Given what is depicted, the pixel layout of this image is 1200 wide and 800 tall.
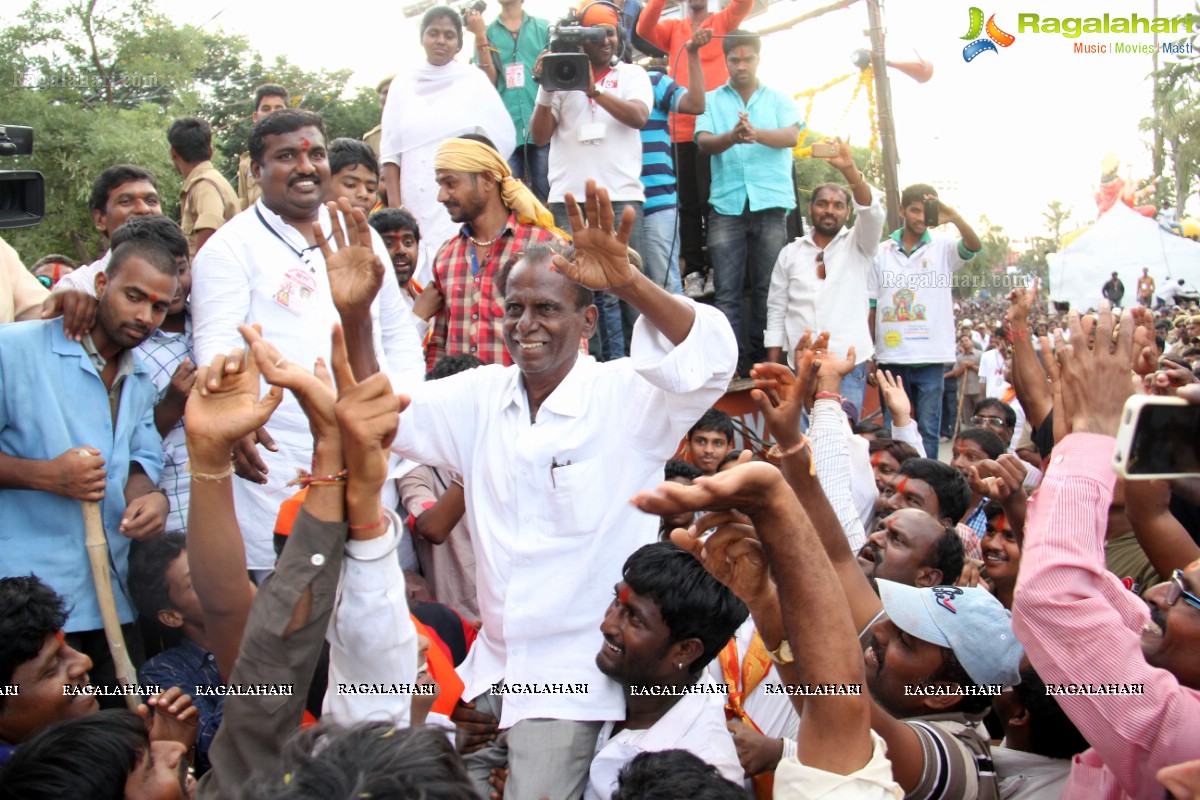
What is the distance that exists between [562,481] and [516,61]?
486cm

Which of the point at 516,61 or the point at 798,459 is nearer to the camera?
the point at 798,459

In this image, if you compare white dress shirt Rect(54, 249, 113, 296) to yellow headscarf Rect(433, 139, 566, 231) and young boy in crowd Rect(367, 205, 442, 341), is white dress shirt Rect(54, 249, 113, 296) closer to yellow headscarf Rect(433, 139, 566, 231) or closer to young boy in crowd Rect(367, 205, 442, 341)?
young boy in crowd Rect(367, 205, 442, 341)

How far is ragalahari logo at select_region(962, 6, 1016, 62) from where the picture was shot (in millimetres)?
8664

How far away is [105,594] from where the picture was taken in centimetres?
314

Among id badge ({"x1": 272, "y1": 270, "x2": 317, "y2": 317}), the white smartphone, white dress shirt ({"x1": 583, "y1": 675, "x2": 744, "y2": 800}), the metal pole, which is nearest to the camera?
the white smartphone

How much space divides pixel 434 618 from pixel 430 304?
2105mm

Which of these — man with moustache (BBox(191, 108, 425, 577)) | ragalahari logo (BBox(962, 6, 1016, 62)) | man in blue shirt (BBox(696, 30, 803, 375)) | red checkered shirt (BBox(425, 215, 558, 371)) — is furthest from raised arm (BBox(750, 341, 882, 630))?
ragalahari logo (BBox(962, 6, 1016, 62))

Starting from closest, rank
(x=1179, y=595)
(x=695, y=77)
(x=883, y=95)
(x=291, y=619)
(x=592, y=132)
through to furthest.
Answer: (x=291, y=619)
(x=1179, y=595)
(x=592, y=132)
(x=695, y=77)
(x=883, y=95)

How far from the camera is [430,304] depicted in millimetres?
5098

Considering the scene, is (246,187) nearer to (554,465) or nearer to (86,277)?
(86,277)

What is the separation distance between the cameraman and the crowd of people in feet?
3.25

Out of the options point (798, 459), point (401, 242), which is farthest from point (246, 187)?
point (798, 459)

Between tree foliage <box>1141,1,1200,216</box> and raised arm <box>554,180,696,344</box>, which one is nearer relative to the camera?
raised arm <box>554,180,696,344</box>

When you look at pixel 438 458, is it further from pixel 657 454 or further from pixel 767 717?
pixel 767 717
